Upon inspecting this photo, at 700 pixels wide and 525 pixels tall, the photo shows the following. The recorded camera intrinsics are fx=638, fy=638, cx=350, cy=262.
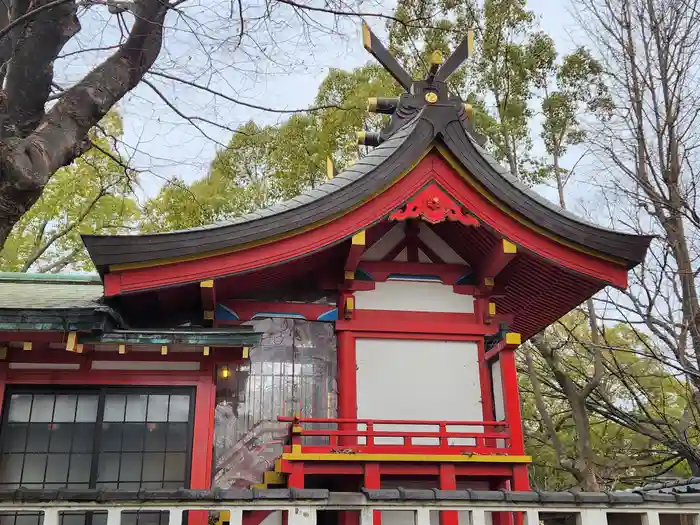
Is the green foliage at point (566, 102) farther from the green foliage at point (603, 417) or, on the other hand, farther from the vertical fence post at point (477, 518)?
the vertical fence post at point (477, 518)

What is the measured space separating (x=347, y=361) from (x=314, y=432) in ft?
3.75

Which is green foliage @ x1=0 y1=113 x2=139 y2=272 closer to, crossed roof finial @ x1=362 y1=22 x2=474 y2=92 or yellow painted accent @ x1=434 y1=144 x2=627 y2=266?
crossed roof finial @ x1=362 y1=22 x2=474 y2=92

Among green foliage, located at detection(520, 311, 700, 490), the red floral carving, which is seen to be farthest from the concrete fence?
green foliage, located at detection(520, 311, 700, 490)

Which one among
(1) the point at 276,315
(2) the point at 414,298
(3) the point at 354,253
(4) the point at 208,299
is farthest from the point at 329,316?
(4) the point at 208,299

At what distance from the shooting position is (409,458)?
22.4 feet

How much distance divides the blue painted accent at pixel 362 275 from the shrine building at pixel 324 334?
0.02 metres

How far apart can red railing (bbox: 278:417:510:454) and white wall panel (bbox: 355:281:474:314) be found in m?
1.48

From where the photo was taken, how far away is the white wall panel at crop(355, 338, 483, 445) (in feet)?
25.3

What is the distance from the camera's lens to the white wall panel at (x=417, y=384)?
7715 millimetres

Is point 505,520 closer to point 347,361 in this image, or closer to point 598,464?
point 347,361

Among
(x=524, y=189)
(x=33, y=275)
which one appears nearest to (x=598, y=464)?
(x=524, y=189)

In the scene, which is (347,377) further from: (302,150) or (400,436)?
(302,150)

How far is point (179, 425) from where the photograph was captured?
6.88 meters

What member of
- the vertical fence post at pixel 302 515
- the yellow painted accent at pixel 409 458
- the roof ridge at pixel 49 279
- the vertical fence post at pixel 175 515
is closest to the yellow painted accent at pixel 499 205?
the yellow painted accent at pixel 409 458
